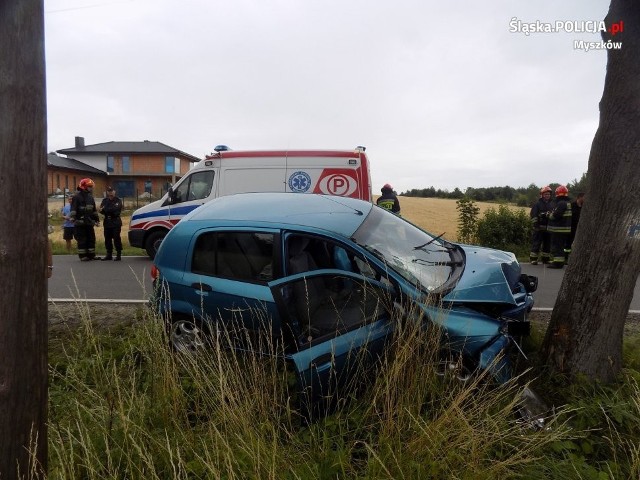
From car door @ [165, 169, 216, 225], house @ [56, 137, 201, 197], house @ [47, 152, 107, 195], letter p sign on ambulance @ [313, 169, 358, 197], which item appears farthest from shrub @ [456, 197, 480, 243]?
house @ [56, 137, 201, 197]

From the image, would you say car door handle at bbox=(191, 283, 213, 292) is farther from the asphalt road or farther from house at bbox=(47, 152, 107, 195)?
house at bbox=(47, 152, 107, 195)

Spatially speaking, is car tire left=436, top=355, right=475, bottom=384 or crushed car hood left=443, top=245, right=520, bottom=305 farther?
crushed car hood left=443, top=245, right=520, bottom=305

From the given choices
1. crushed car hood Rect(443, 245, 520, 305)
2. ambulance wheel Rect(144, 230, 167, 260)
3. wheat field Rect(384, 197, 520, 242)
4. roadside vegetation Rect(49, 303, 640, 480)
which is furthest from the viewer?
wheat field Rect(384, 197, 520, 242)

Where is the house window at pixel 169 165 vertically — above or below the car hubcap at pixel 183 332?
above

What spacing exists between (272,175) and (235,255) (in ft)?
16.3

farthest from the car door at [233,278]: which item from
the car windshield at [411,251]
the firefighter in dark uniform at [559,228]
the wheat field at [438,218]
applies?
the firefighter in dark uniform at [559,228]

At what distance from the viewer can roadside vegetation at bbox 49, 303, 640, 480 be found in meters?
1.96

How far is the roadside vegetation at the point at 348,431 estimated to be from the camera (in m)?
1.96

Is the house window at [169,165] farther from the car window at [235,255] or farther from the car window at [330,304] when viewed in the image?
the car window at [330,304]

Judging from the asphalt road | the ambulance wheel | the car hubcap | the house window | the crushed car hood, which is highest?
the house window

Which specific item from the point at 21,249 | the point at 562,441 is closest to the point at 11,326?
the point at 21,249

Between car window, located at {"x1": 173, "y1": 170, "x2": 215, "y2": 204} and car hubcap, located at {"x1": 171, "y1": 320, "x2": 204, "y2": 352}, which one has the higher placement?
car window, located at {"x1": 173, "y1": 170, "x2": 215, "y2": 204}

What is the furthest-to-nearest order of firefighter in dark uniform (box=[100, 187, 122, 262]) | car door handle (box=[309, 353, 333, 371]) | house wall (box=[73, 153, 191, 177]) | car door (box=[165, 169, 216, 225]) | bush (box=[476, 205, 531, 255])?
house wall (box=[73, 153, 191, 177]), bush (box=[476, 205, 531, 255]), firefighter in dark uniform (box=[100, 187, 122, 262]), car door (box=[165, 169, 216, 225]), car door handle (box=[309, 353, 333, 371])

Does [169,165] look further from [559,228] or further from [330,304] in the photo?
[330,304]
